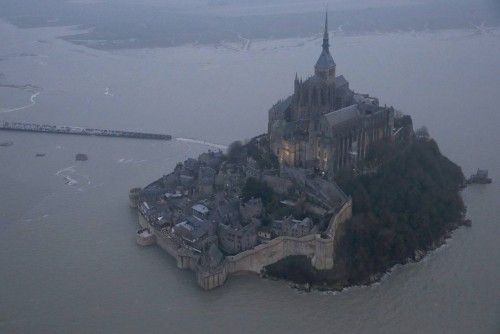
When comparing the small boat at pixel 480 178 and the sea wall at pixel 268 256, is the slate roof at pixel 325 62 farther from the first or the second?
the small boat at pixel 480 178

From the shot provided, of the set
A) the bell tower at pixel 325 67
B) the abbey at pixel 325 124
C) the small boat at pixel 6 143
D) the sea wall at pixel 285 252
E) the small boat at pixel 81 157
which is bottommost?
the small boat at pixel 6 143

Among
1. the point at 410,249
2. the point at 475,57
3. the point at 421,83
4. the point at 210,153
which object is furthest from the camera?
the point at 475,57

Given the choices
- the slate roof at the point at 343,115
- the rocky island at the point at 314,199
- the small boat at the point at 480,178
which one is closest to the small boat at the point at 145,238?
the rocky island at the point at 314,199

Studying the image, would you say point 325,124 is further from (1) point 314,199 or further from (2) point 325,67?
(2) point 325,67

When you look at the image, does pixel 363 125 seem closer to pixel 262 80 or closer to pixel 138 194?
Answer: pixel 138 194

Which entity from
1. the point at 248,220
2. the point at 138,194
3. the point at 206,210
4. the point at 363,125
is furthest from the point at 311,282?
the point at 138,194

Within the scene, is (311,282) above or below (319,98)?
below

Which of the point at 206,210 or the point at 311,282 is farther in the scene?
the point at 206,210

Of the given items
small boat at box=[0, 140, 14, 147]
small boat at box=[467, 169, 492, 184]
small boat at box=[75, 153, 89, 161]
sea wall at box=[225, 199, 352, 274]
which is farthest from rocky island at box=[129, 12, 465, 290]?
small boat at box=[0, 140, 14, 147]
